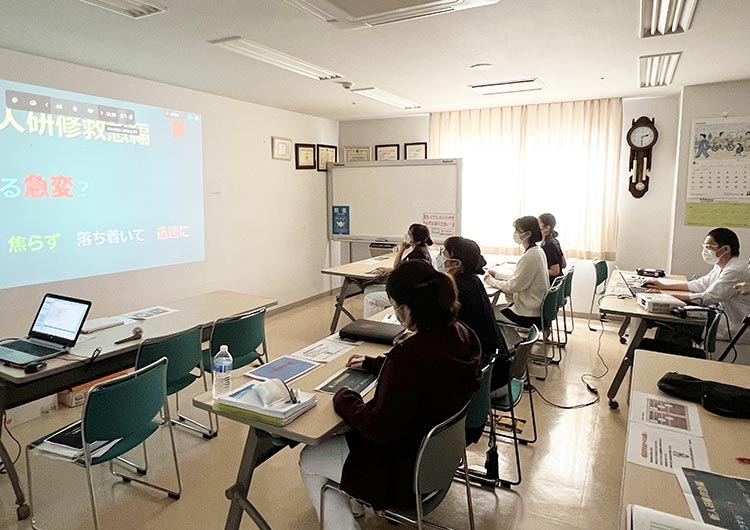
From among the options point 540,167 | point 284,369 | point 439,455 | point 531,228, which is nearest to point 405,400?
point 439,455

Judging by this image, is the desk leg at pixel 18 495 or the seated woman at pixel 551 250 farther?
the seated woman at pixel 551 250

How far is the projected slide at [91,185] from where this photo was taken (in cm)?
347

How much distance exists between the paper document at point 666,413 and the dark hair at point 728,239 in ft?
8.07

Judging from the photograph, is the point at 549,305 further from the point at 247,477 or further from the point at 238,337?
the point at 247,477

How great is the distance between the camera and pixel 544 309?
3914 mm

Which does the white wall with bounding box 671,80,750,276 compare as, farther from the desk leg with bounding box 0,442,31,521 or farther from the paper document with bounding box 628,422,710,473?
the desk leg with bounding box 0,442,31,521

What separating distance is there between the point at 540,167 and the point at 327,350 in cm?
450

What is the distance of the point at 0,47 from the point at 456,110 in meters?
4.81

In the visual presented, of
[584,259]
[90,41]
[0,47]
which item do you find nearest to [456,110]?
[584,259]

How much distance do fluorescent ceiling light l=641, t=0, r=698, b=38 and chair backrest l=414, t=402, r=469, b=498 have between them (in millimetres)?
2483

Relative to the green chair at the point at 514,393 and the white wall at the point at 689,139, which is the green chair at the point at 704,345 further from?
the white wall at the point at 689,139

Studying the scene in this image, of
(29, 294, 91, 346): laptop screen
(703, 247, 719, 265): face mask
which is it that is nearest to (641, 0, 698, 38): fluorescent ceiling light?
(703, 247, 719, 265): face mask

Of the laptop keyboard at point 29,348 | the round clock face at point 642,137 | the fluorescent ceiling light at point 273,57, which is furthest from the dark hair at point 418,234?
the round clock face at point 642,137

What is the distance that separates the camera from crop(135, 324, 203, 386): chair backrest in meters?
2.61
